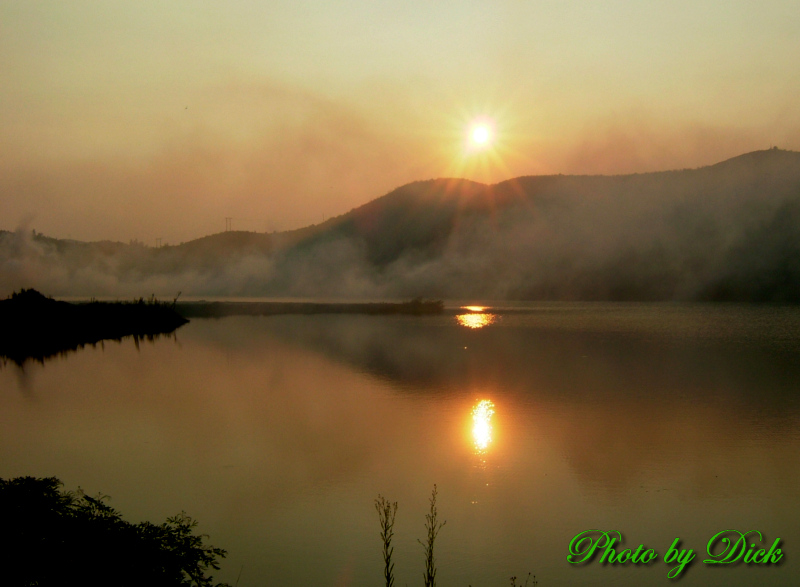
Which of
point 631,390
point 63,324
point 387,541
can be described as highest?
point 63,324

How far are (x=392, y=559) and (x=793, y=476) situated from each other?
7.84 m

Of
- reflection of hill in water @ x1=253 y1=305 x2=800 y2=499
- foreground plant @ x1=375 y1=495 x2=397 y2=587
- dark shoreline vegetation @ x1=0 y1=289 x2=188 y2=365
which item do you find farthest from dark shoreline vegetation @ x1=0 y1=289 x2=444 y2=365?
foreground plant @ x1=375 y1=495 x2=397 y2=587

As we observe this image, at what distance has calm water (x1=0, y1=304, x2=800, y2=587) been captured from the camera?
8812 millimetres

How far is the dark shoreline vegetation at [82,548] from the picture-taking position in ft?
20.5

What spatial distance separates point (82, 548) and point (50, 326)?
35.4 m

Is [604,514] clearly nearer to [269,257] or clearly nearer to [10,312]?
[10,312]

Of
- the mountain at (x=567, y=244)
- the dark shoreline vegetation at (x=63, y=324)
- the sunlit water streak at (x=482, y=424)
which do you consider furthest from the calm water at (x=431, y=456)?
the mountain at (x=567, y=244)

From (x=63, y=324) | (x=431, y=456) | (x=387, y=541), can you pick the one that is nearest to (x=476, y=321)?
(x=63, y=324)

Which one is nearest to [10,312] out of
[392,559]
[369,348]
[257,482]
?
[369,348]

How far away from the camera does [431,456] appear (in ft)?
43.2

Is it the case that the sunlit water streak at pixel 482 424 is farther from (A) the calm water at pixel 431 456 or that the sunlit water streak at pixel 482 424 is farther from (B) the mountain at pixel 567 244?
(B) the mountain at pixel 567 244

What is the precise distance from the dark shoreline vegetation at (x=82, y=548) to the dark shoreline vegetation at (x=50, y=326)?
86.0 ft

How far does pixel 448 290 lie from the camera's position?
167125mm

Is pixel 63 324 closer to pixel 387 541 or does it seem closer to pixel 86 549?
pixel 86 549
